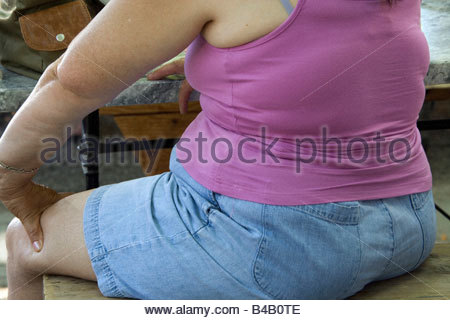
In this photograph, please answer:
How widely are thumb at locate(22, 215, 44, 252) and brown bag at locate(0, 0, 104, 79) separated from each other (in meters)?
0.52

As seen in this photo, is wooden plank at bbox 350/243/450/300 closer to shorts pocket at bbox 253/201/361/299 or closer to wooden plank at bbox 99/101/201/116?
shorts pocket at bbox 253/201/361/299

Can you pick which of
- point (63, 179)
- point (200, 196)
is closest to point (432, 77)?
point (200, 196)

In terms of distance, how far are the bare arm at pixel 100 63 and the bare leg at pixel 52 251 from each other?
4cm

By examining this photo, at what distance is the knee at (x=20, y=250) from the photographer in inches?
40.9

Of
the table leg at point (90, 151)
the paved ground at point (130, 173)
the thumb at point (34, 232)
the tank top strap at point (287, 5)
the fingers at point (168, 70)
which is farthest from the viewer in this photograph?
the paved ground at point (130, 173)

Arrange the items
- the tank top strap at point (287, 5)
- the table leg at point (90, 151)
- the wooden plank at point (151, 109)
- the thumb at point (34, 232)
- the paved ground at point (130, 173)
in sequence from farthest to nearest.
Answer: the paved ground at point (130, 173) < the wooden plank at point (151, 109) < the table leg at point (90, 151) < the thumb at point (34, 232) < the tank top strap at point (287, 5)

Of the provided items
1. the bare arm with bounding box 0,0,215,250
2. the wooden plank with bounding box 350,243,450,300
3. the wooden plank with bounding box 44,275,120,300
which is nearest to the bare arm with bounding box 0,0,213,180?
the bare arm with bounding box 0,0,215,250

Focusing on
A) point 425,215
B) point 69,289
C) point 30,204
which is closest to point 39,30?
point 30,204

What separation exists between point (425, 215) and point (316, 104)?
301mm

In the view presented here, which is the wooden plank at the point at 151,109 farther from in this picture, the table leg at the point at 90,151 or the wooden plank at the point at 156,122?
the table leg at the point at 90,151

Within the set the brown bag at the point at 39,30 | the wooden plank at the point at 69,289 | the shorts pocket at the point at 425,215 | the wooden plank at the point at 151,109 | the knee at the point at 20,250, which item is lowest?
the wooden plank at the point at 69,289

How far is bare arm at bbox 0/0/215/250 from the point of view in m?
0.80

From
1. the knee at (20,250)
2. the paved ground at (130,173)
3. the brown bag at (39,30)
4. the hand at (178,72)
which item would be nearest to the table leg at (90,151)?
the brown bag at (39,30)
